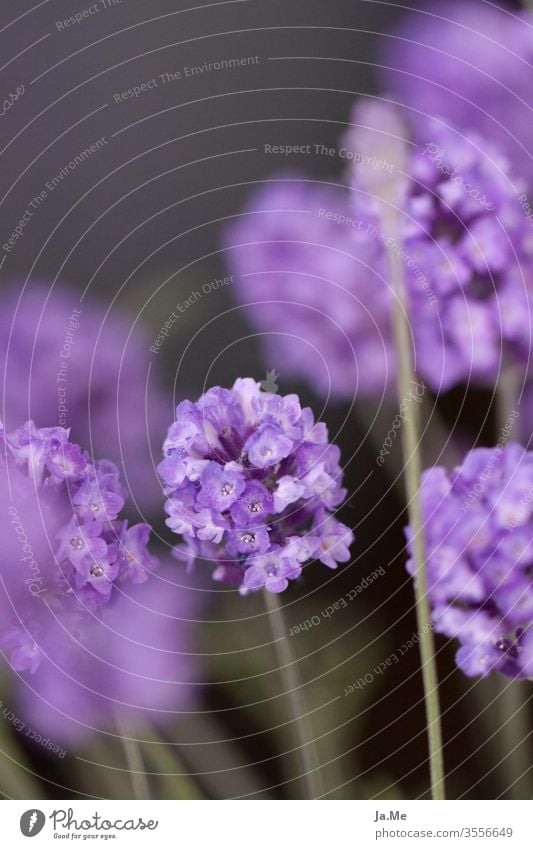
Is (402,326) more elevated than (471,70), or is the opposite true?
(471,70)

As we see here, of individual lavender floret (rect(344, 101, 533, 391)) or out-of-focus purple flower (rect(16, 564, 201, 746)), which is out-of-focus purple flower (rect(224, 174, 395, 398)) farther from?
out-of-focus purple flower (rect(16, 564, 201, 746))

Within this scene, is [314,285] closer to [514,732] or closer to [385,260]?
[385,260]

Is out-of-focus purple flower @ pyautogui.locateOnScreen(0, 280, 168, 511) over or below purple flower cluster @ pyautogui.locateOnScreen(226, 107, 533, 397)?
below

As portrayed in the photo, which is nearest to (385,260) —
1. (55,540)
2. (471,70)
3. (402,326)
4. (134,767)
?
(402,326)

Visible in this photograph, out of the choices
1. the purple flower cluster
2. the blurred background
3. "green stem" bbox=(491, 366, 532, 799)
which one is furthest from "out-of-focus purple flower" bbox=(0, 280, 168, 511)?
"green stem" bbox=(491, 366, 532, 799)

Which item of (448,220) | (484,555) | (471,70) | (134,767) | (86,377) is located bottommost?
(134,767)

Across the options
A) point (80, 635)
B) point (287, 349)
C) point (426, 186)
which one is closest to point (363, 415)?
point (287, 349)

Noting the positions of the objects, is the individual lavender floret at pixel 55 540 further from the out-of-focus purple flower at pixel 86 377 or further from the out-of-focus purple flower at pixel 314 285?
the out-of-focus purple flower at pixel 314 285
